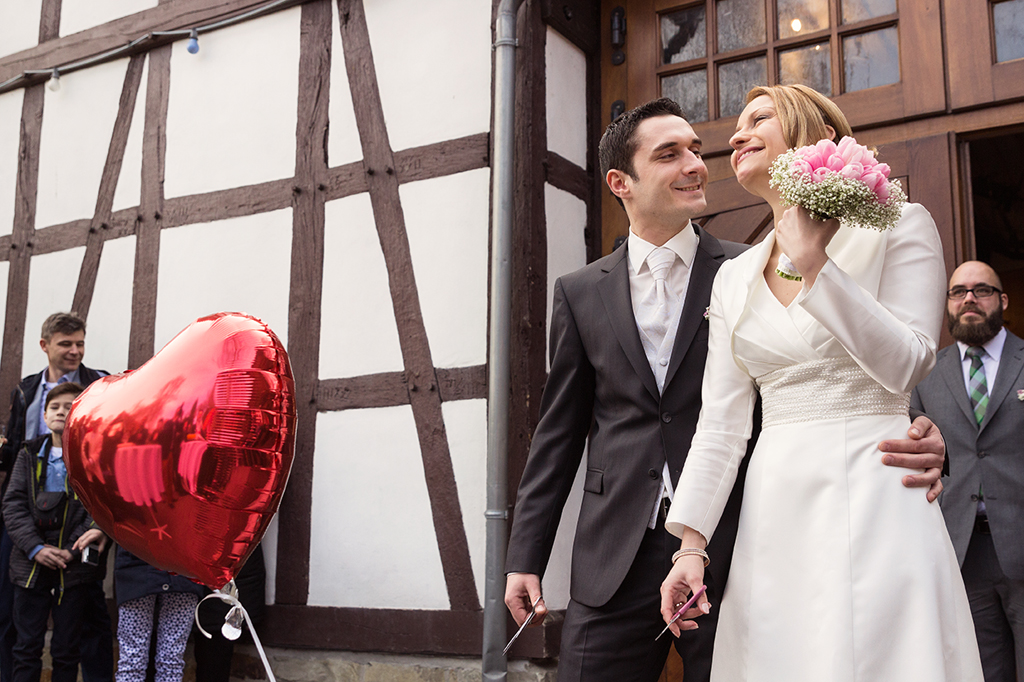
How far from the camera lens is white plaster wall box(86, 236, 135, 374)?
568 centimetres

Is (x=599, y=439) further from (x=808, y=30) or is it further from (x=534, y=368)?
(x=808, y=30)

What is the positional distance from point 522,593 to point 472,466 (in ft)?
7.10

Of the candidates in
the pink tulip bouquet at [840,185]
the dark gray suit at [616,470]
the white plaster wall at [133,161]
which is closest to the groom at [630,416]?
the dark gray suit at [616,470]

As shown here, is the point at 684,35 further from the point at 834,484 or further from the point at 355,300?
the point at 834,484

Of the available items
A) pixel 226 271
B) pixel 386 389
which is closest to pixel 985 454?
pixel 386 389

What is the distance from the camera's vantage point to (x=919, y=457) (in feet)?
5.55

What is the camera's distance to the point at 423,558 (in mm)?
4445

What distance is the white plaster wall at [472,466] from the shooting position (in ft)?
14.1

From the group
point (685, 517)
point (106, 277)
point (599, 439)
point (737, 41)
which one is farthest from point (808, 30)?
point (106, 277)

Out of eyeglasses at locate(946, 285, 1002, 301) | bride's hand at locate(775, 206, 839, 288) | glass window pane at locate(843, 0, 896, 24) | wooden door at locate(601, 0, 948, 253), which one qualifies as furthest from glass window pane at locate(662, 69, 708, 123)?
bride's hand at locate(775, 206, 839, 288)

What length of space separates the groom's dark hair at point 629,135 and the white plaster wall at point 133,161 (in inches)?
162

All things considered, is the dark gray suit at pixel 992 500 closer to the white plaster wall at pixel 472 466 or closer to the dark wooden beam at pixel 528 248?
the dark wooden beam at pixel 528 248

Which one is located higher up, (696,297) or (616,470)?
(696,297)

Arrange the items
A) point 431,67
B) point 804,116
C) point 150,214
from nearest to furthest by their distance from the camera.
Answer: point 804,116, point 431,67, point 150,214
